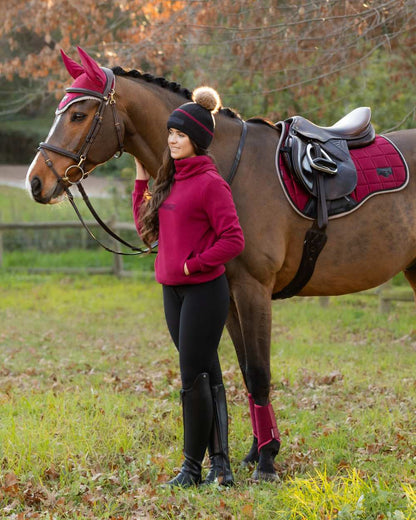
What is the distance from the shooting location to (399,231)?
14.3ft

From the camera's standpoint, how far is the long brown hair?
3.63 m

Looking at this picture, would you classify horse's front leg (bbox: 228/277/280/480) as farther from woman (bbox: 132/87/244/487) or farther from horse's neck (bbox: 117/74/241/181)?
horse's neck (bbox: 117/74/241/181)

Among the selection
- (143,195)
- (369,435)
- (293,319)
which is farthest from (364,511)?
(293,319)

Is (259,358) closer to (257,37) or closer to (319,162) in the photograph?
(319,162)

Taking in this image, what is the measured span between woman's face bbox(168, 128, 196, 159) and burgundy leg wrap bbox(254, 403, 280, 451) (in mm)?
1537

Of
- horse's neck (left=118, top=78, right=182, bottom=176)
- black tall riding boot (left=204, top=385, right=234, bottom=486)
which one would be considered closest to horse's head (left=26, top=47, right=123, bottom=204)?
horse's neck (left=118, top=78, right=182, bottom=176)

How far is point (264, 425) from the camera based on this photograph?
13.3ft

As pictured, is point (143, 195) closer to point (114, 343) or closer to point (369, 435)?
point (369, 435)

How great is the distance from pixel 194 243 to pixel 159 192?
34 cm

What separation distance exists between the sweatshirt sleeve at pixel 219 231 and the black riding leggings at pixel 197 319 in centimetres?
16

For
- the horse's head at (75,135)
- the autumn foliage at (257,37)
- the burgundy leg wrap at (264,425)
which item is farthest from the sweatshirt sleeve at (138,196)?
the autumn foliage at (257,37)

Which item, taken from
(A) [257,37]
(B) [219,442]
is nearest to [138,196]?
(B) [219,442]

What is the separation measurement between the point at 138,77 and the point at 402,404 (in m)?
3.22

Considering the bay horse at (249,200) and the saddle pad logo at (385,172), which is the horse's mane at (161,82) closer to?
the bay horse at (249,200)
